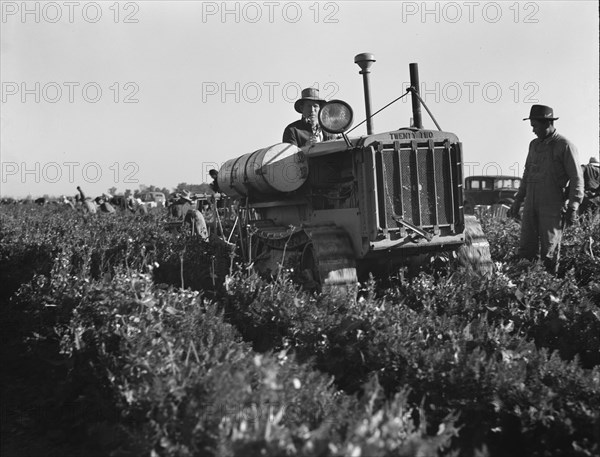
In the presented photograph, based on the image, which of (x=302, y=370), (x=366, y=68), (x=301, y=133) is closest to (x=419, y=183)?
(x=366, y=68)

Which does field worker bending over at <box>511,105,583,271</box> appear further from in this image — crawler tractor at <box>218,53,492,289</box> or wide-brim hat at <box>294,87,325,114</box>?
wide-brim hat at <box>294,87,325,114</box>

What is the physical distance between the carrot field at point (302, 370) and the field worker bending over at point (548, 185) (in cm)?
93

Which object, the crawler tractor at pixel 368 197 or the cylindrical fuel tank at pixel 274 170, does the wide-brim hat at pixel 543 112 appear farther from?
the cylindrical fuel tank at pixel 274 170

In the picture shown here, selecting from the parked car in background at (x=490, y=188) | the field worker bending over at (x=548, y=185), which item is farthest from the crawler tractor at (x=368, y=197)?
the parked car in background at (x=490, y=188)

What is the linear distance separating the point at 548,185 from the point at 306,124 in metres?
2.84

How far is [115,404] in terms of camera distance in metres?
3.89

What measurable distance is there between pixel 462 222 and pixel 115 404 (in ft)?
13.6

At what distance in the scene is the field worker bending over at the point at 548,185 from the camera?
7.37m

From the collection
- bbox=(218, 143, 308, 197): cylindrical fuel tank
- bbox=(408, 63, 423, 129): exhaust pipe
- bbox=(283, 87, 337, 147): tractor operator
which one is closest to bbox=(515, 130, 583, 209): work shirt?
bbox=(408, 63, 423, 129): exhaust pipe

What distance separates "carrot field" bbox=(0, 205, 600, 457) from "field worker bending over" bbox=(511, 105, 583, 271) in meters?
0.93

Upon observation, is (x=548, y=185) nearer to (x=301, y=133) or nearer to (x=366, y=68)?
(x=366, y=68)

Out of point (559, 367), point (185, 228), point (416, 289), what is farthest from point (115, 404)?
point (185, 228)

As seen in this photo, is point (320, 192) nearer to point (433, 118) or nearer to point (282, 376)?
point (433, 118)

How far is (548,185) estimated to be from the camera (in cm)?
757
